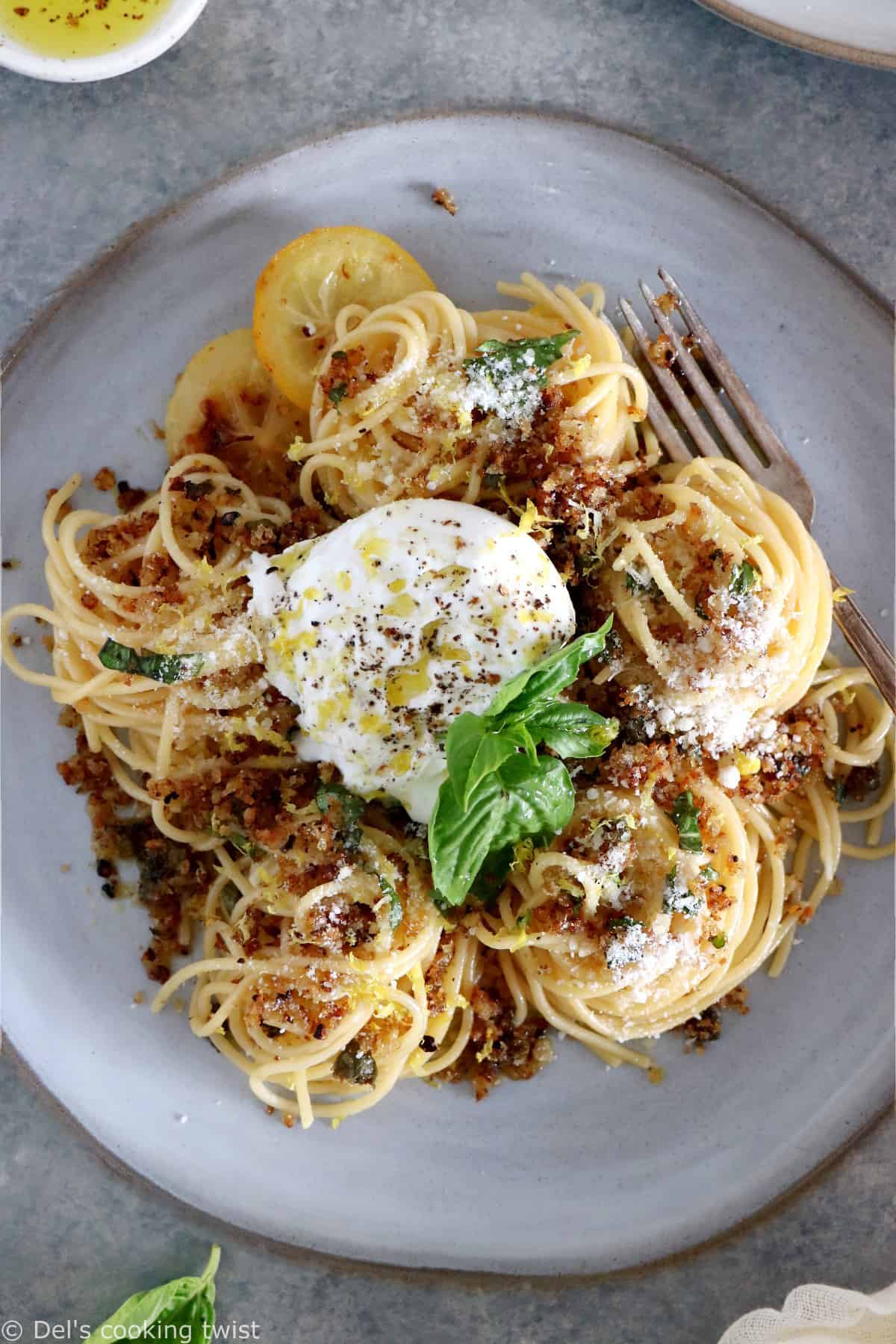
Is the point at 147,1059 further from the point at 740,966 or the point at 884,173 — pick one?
the point at 884,173

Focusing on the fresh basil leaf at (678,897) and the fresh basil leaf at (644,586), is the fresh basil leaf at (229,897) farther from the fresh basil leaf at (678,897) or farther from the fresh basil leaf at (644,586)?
the fresh basil leaf at (644,586)

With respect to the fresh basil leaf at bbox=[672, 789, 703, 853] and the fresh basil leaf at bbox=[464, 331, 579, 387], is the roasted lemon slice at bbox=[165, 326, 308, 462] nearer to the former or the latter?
the fresh basil leaf at bbox=[464, 331, 579, 387]

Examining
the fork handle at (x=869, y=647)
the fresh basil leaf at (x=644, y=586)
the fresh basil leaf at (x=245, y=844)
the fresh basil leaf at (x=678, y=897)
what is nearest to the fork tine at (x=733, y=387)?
the fork handle at (x=869, y=647)

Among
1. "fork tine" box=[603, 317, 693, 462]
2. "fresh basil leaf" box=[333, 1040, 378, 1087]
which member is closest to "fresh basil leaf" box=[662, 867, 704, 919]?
"fresh basil leaf" box=[333, 1040, 378, 1087]

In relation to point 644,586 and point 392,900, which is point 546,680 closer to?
point 644,586

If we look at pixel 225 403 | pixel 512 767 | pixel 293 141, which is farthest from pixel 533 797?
pixel 293 141
